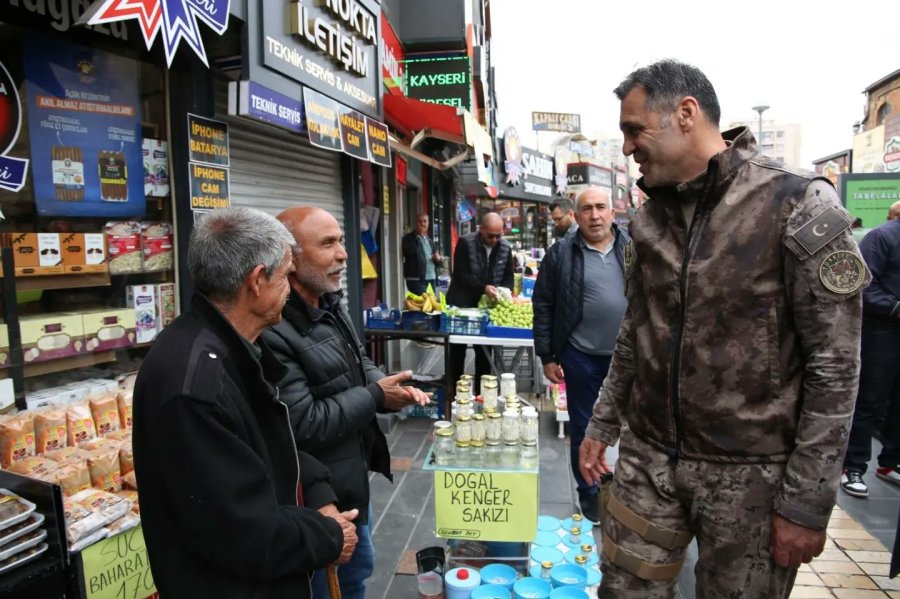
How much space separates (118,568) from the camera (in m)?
2.43

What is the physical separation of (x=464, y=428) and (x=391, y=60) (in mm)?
6376

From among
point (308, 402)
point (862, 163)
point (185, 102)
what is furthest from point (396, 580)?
point (862, 163)

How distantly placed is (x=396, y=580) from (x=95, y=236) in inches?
97.7

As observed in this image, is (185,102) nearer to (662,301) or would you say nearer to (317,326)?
(317,326)

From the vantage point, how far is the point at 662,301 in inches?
76.0

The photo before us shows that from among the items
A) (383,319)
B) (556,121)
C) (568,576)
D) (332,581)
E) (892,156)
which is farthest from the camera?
(556,121)

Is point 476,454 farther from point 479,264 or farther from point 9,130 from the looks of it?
point 479,264

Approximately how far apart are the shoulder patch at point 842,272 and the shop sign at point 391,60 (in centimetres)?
619

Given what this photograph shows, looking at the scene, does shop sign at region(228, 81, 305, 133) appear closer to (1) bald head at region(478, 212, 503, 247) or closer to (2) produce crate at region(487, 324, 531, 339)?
(2) produce crate at region(487, 324, 531, 339)

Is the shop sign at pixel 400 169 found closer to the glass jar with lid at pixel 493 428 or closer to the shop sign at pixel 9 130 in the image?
the shop sign at pixel 9 130

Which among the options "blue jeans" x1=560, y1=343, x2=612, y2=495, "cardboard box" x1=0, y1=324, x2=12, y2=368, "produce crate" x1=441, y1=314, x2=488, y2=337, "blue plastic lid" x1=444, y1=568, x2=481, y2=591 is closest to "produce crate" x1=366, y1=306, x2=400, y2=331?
"produce crate" x1=441, y1=314, x2=488, y2=337

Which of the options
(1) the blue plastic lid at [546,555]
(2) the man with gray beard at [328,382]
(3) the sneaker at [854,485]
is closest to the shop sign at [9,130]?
(2) the man with gray beard at [328,382]

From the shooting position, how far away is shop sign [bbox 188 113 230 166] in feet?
11.6

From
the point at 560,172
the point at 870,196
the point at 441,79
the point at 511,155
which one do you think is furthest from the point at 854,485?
the point at 560,172
